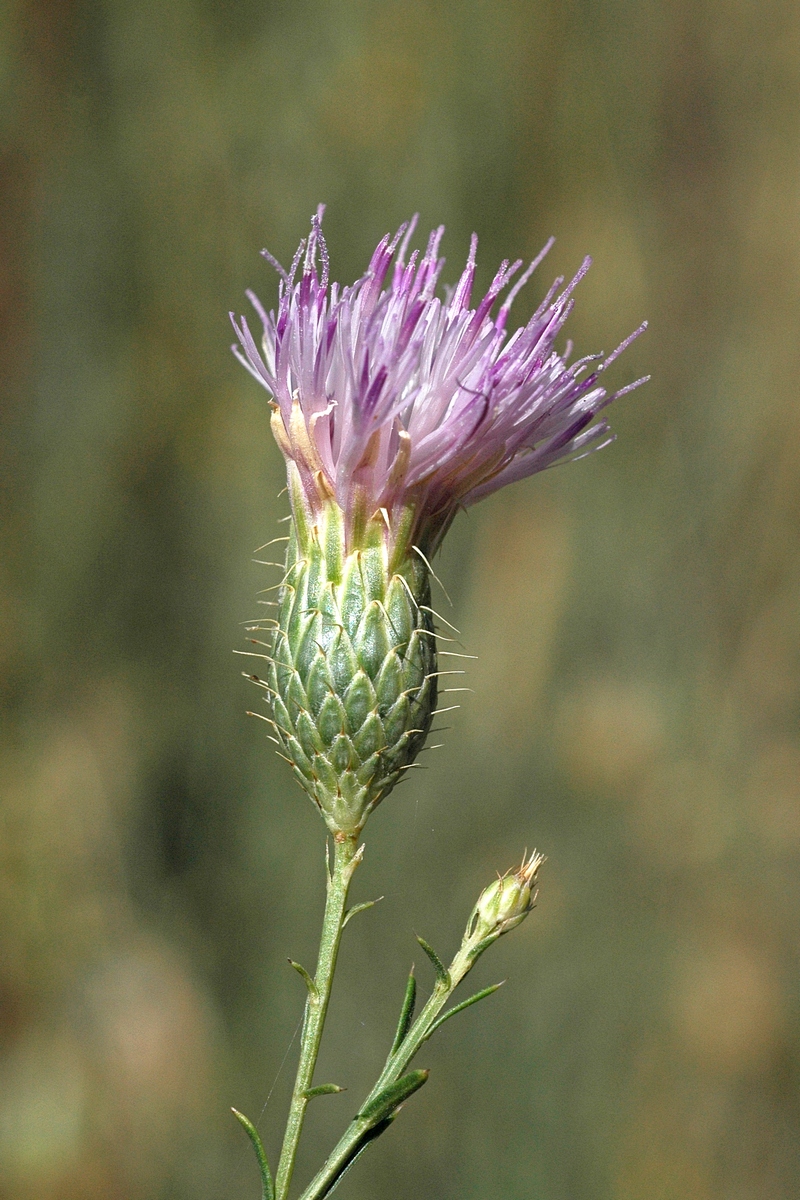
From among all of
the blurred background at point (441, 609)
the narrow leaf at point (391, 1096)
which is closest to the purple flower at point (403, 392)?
the narrow leaf at point (391, 1096)

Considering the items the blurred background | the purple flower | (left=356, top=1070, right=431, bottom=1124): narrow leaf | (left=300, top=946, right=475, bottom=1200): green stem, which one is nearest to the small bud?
(left=300, top=946, right=475, bottom=1200): green stem

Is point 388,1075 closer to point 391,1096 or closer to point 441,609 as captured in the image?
point 391,1096

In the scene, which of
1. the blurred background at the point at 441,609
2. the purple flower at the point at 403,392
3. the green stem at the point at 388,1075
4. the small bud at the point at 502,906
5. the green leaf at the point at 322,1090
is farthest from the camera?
the blurred background at the point at 441,609

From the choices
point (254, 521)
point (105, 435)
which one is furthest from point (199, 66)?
point (254, 521)

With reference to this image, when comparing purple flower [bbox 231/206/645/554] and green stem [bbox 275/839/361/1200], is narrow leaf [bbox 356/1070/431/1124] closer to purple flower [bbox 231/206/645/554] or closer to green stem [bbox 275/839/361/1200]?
green stem [bbox 275/839/361/1200]

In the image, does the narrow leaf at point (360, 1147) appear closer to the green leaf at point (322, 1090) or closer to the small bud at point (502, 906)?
the green leaf at point (322, 1090)

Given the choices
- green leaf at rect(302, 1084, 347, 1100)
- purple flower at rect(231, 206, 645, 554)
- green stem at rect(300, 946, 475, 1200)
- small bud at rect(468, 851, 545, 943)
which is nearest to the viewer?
green leaf at rect(302, 1084, 347, 1100)

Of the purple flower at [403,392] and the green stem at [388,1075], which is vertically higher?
the purple flower at [403,392]
